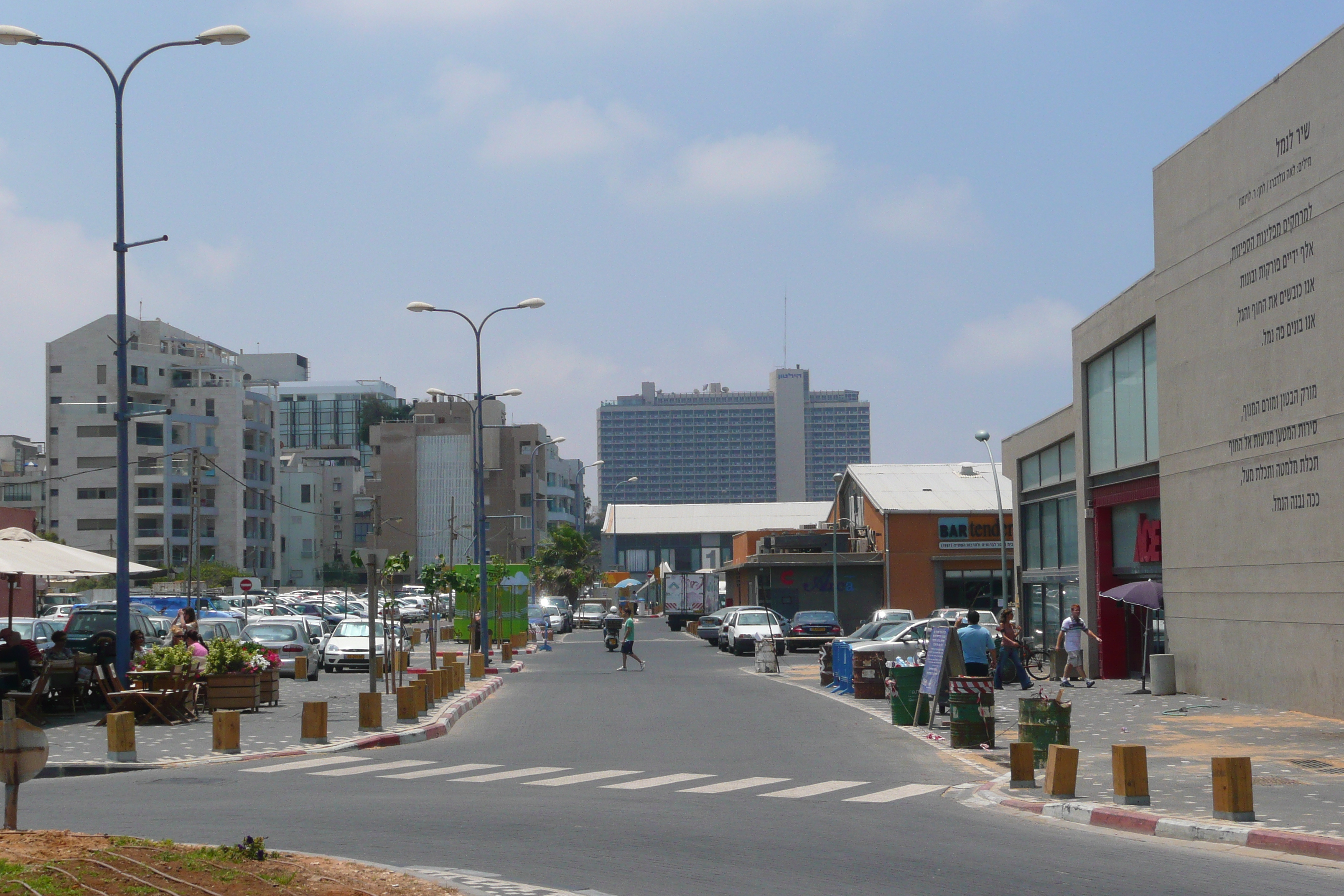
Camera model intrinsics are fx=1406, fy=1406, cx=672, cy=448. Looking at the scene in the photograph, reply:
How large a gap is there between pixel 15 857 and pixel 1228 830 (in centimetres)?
849

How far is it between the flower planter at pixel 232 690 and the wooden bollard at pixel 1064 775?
47.8ft

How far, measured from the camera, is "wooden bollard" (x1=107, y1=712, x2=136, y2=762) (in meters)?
16.4

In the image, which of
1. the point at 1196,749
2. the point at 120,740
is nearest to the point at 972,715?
the point at 1196,749

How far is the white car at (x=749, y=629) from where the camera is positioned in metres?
48.2

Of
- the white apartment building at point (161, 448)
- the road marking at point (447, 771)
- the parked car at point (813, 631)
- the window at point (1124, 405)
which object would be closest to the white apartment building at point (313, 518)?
the white apartment building at point (161, 448)

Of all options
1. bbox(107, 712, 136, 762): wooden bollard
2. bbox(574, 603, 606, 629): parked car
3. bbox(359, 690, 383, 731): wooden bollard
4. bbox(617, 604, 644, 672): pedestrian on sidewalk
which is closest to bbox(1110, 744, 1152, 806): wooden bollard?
bbox(107, 712, 136, 762): wooden bollard

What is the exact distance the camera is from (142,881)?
7551 mm

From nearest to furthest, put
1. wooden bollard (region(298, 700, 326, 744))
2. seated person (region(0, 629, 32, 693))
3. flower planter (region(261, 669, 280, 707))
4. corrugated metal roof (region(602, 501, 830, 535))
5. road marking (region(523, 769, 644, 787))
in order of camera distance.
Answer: road marking (region(523, 769, 644, 787))
wooden bollard (region(298, 700, 326, 744))
seated person (region(0, 629, 32, 693))
flower planter (region(261, 669, 280, 707))
corrugated metal roof (region(602, 501, 830, 535))

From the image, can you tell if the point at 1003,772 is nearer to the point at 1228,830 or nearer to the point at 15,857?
the point at 1228,830

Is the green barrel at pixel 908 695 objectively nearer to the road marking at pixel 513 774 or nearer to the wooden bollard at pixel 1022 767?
the road marking at pixel 513 774

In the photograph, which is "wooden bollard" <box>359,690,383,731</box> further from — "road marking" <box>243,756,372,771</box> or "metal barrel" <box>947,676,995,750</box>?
"metal barrel" <box>947,676,995,750</box>

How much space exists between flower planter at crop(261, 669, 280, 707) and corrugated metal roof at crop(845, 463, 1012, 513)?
149ft

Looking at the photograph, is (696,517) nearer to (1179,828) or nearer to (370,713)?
(370,713)

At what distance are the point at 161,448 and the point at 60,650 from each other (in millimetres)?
82381
